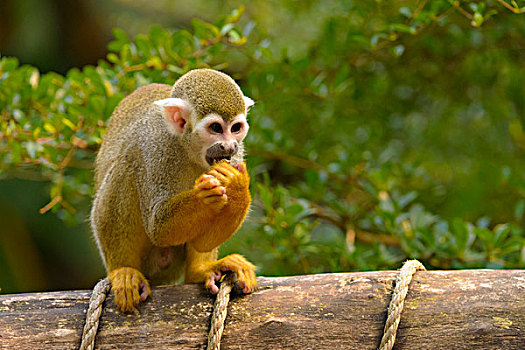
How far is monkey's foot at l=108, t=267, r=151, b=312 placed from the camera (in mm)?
1828

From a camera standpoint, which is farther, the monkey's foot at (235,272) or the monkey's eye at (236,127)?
the monkey's eye at (236,127)

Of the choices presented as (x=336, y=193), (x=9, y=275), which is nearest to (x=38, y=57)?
(x=9, y=275)

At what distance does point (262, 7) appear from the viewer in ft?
13.0

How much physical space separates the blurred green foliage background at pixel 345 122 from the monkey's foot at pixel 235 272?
613 millimetres

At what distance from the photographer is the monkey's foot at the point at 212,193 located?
187 cm

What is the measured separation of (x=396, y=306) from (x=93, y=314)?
3.19 ft

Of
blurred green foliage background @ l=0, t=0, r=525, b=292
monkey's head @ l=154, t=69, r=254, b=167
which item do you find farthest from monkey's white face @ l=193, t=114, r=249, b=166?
blurred green foliage background @ l=0, t=0, r=525, b=292

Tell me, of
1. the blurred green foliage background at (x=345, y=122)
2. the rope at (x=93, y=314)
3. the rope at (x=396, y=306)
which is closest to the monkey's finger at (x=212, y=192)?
the rope at (x=93, y=314)

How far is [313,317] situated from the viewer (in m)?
1.74

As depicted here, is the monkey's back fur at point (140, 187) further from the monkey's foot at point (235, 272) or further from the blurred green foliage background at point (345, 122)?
the blurred green foliage background at point (345, 122)

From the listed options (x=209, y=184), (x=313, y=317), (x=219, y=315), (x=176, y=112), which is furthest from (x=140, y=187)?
(x=313, y=317)

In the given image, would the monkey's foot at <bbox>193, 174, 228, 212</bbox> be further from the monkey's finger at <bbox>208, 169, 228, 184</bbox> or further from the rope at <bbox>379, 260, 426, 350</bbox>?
the rope at <bbox>379, 260, 426, 350</bbox>

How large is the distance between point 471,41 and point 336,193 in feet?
4.14

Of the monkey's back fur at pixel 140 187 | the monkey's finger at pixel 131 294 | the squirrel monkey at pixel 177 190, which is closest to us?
the monkey's finger at pixel 131 294
